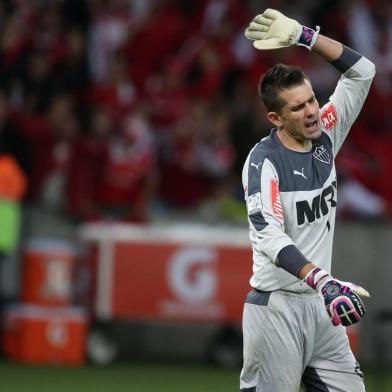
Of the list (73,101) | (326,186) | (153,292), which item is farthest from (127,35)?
(326,186)

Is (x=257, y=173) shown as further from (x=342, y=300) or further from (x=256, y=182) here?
(x=342, y=300)

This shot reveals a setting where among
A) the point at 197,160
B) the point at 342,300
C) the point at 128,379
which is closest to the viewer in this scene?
the point at 342,300

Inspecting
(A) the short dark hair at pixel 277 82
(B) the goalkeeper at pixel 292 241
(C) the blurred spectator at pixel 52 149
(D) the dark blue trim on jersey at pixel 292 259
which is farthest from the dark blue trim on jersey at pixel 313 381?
(C) the blurred spectator at pixel 52 149

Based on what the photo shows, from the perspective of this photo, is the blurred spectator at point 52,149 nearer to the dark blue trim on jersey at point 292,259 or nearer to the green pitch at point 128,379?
the green pitch at point 128,379

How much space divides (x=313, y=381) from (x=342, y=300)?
0.82 metres

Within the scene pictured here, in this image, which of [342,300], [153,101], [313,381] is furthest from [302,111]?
[153,101]

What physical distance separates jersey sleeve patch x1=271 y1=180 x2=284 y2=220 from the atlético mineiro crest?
0.32 meters

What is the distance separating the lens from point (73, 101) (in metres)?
12.7

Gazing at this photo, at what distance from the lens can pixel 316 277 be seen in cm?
540

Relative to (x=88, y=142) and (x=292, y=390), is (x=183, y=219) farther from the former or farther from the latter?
(x=292, y=390)

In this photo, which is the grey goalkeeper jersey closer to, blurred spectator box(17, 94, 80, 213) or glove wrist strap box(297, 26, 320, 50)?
glove wrist strap box(297, 26, 320, 50)

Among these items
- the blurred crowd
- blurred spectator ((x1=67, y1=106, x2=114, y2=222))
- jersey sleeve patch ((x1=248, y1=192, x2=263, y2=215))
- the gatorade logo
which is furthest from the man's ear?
blurred spectator ((x1=67, y1=106, x2=114, y2=222))

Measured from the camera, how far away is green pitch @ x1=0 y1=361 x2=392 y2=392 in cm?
1016

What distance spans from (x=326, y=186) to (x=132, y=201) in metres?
6.35
